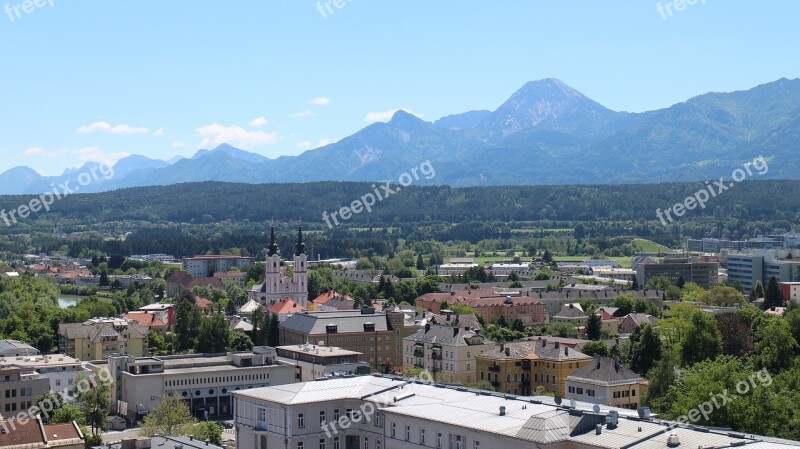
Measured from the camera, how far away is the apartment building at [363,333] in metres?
66.8

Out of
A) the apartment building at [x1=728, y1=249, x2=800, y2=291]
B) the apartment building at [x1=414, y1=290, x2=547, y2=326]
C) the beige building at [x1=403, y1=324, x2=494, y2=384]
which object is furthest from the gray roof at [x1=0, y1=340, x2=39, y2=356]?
the apartment building at [x1=728, y1=249, x2=800, y2=291]

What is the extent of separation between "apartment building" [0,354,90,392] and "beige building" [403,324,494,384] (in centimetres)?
1785

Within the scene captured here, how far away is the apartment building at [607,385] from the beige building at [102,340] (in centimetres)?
3095

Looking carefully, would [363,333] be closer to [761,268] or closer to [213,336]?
[213,336]

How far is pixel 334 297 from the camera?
93.8m

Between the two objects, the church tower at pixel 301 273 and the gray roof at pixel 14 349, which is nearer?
the gray roof at pixel 14 349

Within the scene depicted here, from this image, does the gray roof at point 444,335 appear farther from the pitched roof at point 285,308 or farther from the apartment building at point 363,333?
the pitched roof at point 285,308

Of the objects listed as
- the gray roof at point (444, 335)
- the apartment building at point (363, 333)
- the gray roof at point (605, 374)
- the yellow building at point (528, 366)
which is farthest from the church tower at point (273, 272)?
the gray roof at point (605, 374)

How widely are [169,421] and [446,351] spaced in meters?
19.5

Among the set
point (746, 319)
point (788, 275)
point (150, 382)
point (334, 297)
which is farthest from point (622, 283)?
point (150, 382)

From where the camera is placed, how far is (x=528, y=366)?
191 feet

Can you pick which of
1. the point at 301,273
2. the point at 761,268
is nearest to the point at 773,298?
the point at 301,273

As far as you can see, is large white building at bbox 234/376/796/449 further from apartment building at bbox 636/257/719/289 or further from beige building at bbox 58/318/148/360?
apartment building at bbox 636/257/719/289

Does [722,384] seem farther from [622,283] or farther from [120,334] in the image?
[622,283]
